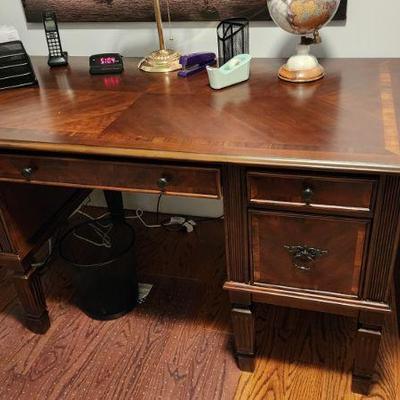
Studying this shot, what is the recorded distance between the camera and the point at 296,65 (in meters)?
1.32

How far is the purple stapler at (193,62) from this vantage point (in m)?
1.46

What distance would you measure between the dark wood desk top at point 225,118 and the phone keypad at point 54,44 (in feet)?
0.56

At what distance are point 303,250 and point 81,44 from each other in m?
1.15

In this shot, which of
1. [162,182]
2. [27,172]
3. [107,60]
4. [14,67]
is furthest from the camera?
[107,60]

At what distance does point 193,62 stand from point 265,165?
2.01ft

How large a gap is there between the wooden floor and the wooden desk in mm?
107

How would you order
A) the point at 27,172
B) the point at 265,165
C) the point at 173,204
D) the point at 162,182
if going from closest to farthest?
1. the point at 265,165
2. the point at 162,182
3. the point at 27,172
4. the point at 173,204

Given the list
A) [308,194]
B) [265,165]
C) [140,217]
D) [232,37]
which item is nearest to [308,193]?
[308,194]

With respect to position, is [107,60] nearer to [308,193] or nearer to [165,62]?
[165,62]

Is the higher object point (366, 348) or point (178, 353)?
point (366, 348)

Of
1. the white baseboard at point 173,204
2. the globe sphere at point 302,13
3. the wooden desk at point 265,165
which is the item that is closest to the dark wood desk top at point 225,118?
the wooden desk at point 265,165

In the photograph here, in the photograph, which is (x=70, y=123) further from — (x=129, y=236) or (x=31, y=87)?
(x=129, y=236)

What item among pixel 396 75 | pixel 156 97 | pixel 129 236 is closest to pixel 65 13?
pixel 156 97

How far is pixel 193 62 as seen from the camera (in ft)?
4.84
